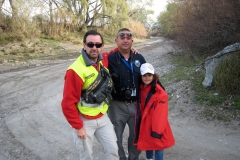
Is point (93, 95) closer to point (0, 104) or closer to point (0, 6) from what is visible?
point (0, 104)

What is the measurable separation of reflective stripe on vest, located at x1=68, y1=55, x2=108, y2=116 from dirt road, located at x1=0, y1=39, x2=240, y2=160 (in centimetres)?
145

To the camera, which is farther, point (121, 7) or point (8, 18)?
point (121, 7)

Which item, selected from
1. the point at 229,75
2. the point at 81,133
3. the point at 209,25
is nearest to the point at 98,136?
the point at 81,133

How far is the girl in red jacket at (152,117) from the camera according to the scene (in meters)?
3.13

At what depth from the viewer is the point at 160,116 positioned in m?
3.12

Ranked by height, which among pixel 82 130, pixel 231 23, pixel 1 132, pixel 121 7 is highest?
pixel 121 7

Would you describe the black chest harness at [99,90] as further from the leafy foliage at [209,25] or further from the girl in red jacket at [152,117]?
the leafy foliage at [209,25]

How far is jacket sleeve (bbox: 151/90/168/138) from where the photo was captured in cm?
311

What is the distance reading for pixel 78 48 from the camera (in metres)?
26.4

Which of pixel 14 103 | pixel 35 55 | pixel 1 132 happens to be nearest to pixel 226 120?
pixel 1 132

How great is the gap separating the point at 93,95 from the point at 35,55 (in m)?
18.2

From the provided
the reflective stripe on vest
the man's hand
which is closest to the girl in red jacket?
the reflective stripe on vest

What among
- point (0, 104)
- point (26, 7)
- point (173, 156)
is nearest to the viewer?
point (173, 156)

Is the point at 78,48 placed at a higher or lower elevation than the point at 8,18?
lower
